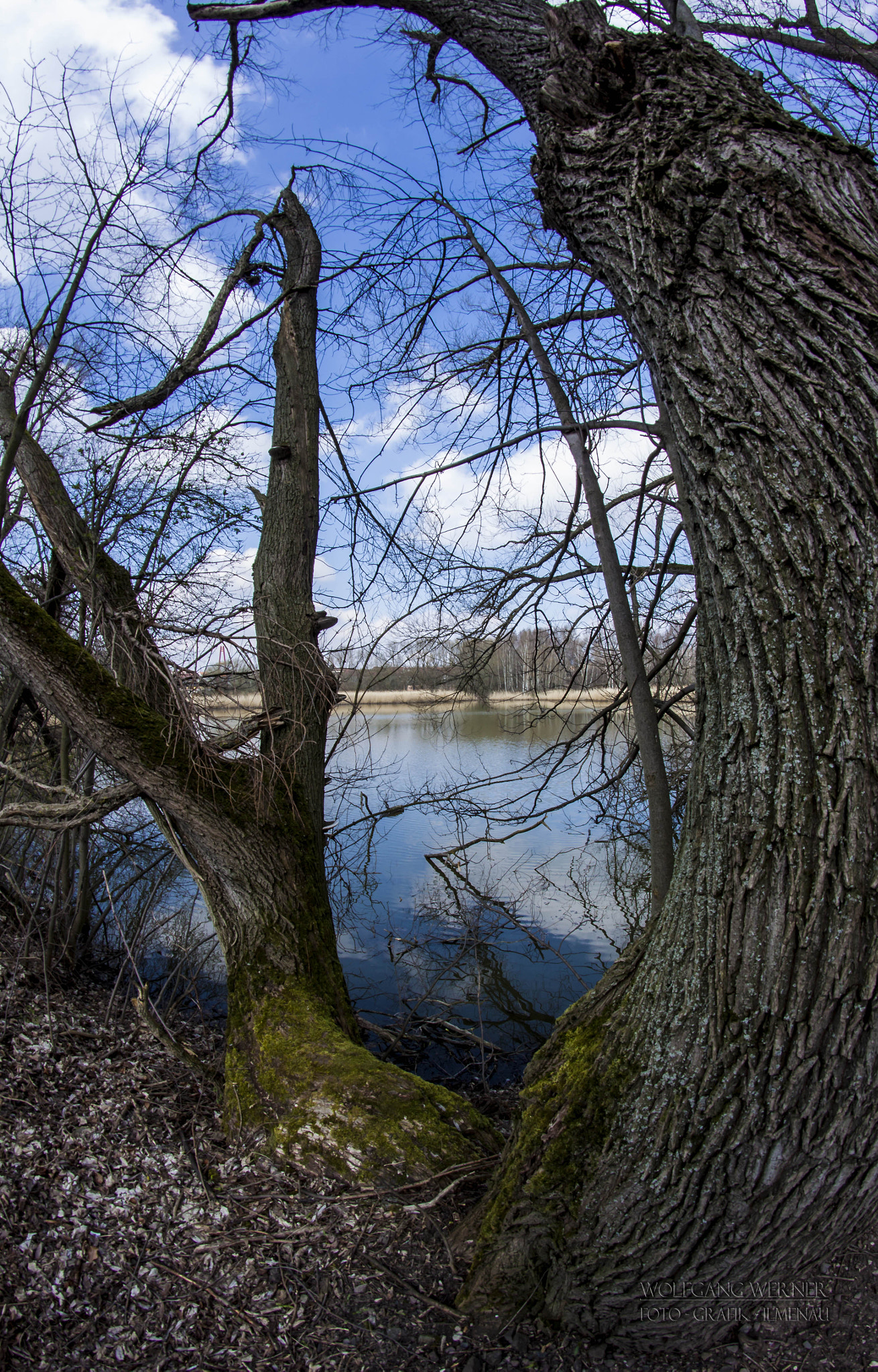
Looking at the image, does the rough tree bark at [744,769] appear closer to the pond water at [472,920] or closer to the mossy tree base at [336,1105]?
the mossy tree base at [336,1105]

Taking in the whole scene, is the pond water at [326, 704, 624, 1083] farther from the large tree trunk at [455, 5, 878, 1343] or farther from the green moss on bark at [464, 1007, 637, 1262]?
the large tree trunk at [455, 5, 878, 1343]

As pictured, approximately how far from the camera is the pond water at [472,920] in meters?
4.95

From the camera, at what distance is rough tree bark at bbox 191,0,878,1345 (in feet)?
4.94

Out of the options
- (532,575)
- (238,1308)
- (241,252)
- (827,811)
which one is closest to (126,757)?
(238,1308)

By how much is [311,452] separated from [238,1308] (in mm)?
3754

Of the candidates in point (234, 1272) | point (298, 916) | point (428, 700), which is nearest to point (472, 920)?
point (428, 700)

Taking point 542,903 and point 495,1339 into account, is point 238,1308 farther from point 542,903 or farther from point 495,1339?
point 542,903

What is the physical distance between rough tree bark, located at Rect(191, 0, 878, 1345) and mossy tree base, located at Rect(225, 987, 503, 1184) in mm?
531

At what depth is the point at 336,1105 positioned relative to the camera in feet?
8.52

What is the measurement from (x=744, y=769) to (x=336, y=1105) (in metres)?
1.91

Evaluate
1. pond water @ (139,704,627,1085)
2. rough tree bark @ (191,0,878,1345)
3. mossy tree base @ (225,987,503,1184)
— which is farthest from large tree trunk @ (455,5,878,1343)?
pond water @ (139,704,627,1085)

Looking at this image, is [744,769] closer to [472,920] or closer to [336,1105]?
[336,1105]

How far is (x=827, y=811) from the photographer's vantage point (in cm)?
149

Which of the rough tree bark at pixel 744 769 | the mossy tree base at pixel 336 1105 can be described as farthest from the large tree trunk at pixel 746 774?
the mossy tree base at pixel 336 1105
